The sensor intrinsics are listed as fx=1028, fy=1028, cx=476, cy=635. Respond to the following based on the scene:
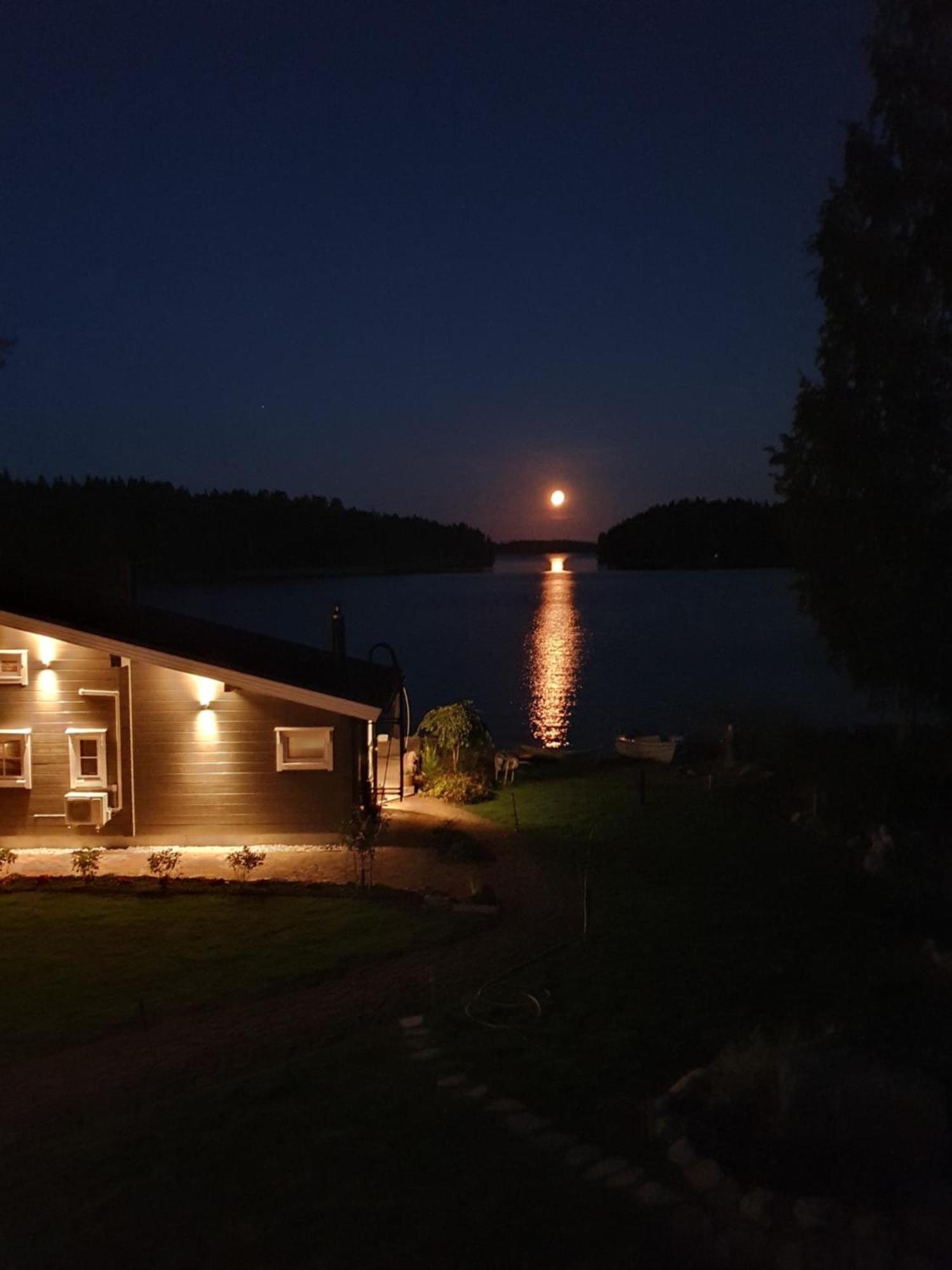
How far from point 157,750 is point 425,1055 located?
8.34 meters

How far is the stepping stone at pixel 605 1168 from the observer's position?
18.3ft

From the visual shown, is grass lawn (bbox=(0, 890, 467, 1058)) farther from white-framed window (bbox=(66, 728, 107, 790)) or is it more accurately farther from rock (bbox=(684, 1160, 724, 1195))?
rock (bbox=(684, 1160, 724, 1195))

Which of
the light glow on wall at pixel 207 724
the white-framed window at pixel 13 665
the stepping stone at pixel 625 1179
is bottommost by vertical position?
the stepping stone at pixel 625 1179

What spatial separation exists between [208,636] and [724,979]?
12.2 m

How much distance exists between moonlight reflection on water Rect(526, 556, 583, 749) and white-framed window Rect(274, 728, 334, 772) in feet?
54.3

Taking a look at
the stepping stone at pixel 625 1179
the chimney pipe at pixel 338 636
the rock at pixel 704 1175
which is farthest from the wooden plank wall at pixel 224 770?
the rock at pixel 704 1175

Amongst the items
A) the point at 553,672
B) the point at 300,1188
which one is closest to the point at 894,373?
the point at 300,1188

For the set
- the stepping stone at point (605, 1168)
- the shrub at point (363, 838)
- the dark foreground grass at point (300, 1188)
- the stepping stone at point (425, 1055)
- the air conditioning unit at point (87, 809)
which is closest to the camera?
the dark foreground grass at point (300, 1188)

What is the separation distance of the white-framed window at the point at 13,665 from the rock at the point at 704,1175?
11809 mm

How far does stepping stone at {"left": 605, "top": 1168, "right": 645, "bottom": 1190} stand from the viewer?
5477mm

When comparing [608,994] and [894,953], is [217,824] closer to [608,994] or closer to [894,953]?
[608,994]

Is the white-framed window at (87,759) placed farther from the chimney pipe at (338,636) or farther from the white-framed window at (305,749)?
the chimney pipe at (338,636)

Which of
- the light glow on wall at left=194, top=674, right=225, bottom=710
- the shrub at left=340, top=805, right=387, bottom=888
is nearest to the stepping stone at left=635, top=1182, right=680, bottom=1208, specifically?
the shrub at left=340, top=805, right=387, bottom=888

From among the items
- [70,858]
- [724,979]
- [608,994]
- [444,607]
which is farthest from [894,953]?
[444,607]
